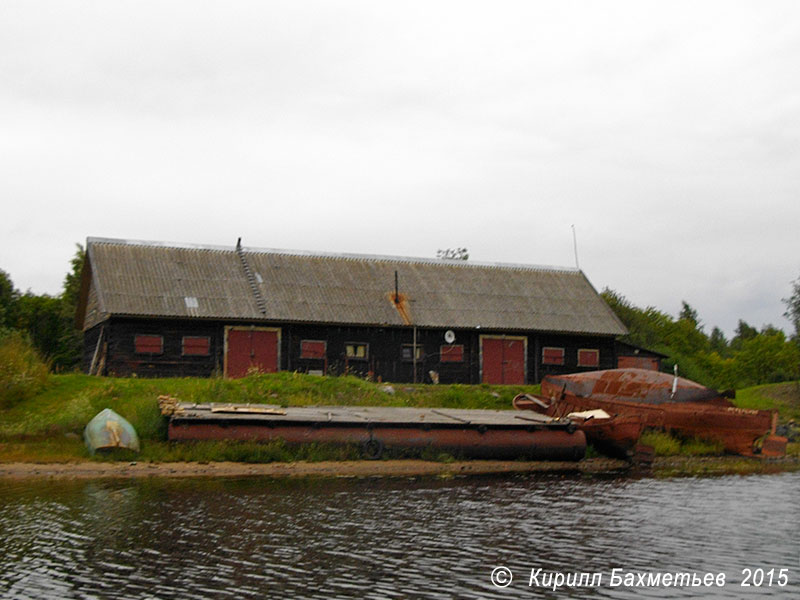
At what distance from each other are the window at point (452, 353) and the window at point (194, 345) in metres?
9.49

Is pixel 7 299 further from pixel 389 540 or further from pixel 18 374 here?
pixel 389 540

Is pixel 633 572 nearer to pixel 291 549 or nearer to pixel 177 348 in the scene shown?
pixel 291 549

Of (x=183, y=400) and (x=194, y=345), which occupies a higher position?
(x=194, y=345)

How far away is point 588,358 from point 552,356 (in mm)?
1835

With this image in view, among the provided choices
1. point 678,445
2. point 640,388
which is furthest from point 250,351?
point 678,445

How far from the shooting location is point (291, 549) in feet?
47.4

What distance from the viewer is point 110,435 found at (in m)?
23.5

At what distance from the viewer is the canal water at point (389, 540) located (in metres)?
12.4

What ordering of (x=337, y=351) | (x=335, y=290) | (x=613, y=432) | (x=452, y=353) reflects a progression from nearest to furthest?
1. (x=613, y=432)
2. (x=337, y=351)
3. (x=452, y=353)
4. (x=335, y=290)

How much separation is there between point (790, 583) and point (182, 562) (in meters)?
8.31

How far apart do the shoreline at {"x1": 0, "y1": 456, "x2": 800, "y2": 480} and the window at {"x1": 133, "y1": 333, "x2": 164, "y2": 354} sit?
11875 millimetres

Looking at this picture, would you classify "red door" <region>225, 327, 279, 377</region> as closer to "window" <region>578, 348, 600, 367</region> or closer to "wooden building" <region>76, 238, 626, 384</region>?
"wooden building" <region>76, 238, 626, 384</region>

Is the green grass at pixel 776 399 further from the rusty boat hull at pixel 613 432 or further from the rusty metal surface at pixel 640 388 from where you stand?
the rusty boat hull at pixel 613 432

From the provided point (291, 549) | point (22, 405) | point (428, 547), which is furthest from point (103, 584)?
point (22, 405)
